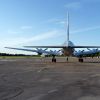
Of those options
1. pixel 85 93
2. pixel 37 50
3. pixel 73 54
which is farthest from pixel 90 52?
pixel 85 93

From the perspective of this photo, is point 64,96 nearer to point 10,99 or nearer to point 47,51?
point 10,99

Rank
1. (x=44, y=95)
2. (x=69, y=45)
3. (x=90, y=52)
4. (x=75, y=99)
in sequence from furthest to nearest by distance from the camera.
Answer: (x=90, y=52) < (x=69, y=45) < (x=44, y=95) < (x=75, y=99)

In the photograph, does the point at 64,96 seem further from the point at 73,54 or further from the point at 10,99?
the point at 73,54

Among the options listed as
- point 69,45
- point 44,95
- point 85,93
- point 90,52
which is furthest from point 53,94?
point 90,52

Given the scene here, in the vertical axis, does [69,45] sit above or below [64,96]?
above

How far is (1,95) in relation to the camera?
12.0 meters

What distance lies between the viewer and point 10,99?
434 inches

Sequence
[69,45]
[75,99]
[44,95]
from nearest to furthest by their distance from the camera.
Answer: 1. [75,99]
2. [44,95]
3. [69,45]

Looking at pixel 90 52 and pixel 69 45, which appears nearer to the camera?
pixel 69 45

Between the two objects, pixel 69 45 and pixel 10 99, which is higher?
pixel 69 45

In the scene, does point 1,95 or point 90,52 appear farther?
point 90,52

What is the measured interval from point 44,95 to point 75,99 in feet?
4.91

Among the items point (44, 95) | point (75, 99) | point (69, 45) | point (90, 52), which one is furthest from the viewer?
point (90, 52)

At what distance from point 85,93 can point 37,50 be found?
48.5 m
